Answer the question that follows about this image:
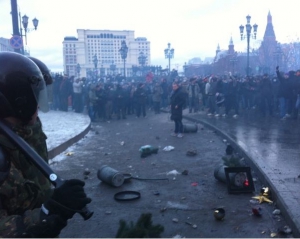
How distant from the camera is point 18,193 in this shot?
1828 mm

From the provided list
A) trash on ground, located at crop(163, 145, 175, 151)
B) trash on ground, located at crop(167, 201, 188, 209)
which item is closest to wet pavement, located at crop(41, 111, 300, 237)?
trash on ground, located at crop(167, 201, 188, 209)

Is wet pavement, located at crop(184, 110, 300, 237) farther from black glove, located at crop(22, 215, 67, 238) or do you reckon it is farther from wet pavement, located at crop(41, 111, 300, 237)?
black glove, located at crop(22, 215, 67, 238)

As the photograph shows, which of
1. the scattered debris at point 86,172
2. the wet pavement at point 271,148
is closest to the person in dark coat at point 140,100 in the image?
the wet pavement at point 271,148

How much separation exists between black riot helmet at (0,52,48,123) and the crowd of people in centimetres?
1264

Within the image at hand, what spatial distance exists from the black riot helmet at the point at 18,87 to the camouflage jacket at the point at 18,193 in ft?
0.50

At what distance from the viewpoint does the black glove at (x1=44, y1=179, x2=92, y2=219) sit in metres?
1.65

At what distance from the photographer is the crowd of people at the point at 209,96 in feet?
49.2

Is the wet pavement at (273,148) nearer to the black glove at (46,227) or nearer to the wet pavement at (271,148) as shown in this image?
the wet pavement at (271,148)

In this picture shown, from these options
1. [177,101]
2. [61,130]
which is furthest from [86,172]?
[61,130]

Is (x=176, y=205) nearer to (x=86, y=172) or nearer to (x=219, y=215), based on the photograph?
(x=219, y=215)

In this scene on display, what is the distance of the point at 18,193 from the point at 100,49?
13429 centimetres

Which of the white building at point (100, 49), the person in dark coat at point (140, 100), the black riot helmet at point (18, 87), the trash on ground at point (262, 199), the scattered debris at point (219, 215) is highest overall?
the white building at point (100, 49)

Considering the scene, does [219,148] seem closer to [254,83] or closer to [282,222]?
[282,222]

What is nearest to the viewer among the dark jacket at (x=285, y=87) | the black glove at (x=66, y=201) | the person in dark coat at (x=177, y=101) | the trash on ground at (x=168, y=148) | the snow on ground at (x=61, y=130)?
the black glove at (x=66, y=201)
